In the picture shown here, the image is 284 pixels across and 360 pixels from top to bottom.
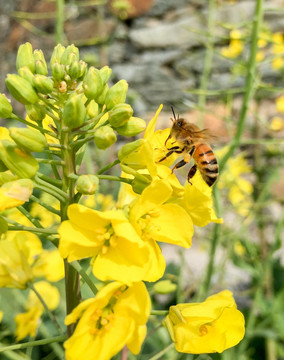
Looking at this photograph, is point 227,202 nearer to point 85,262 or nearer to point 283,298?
point 283,298

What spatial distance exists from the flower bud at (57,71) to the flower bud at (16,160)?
0.52 feet

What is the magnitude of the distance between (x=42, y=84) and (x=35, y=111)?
5 cm

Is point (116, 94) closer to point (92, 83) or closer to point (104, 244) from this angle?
point (92, 83)

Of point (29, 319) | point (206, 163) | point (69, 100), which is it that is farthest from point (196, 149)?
point (29, 319)

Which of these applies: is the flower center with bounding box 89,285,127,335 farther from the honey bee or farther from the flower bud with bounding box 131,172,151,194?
the honey bee

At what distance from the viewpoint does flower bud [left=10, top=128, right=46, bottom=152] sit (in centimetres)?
62

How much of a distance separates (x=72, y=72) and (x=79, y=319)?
401 mm

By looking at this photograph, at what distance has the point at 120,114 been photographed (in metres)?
0.67

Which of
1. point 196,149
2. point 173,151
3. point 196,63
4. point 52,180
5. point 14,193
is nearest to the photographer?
point 14,193

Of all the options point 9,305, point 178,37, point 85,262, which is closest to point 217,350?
point 85,262

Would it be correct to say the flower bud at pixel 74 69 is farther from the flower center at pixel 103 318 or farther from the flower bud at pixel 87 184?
the flower center at pixel 103 318

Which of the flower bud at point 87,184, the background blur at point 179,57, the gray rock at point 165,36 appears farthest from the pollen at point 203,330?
the gray rock at point 165,36

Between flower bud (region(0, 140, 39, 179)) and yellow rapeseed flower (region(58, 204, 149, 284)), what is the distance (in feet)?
0.32

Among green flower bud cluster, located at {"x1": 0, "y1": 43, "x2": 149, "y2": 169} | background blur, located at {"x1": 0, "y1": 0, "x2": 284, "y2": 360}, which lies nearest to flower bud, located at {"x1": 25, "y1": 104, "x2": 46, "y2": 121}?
green flower bud cluster, located at {"x1": 0, "y1": 43, "x2": 149, "y2": 169}
